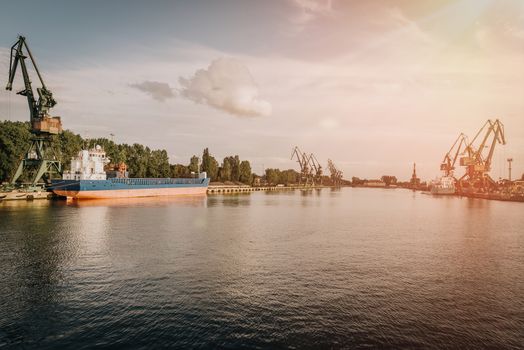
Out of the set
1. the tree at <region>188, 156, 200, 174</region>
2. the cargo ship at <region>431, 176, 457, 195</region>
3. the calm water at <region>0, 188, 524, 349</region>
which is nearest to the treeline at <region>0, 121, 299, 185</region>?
the tree at <region>188, 156, 200, 174</region>

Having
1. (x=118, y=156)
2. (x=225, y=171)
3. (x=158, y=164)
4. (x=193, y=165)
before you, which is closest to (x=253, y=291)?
(x=118, y=156)

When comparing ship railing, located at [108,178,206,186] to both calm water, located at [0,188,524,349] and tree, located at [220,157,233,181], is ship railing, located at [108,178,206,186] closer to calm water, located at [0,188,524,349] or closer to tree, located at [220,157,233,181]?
calm water, located at [0,188,524,349]

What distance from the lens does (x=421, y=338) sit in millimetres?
14930

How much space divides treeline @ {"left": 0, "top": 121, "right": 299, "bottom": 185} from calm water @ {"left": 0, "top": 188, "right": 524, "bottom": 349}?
6305 centimetres

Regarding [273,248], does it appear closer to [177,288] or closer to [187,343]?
[177,288]

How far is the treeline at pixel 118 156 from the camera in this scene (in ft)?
302

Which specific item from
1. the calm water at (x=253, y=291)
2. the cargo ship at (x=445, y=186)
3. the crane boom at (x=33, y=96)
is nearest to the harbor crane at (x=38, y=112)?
the crane boom at (x=33, y=96)

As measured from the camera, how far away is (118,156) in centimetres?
12900

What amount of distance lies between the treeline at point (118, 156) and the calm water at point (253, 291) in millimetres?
63046

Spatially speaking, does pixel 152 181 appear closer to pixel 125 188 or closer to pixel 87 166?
pixel 125 188

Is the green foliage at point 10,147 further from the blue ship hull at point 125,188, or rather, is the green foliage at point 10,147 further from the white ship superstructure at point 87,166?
the white ship superstructure at point 87,166

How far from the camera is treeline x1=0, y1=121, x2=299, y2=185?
9219cm

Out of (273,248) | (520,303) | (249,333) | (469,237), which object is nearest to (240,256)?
(273,248)

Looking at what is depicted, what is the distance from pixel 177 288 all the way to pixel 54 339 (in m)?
7.26
